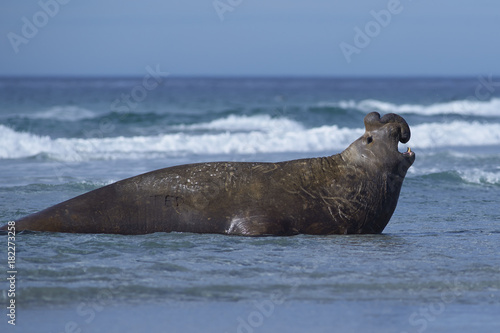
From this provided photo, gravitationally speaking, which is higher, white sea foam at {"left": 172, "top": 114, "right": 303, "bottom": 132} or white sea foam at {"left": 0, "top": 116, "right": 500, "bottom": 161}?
white sea foam at {"left": 172, "top": 114, "right": 303, "bottom": 132}

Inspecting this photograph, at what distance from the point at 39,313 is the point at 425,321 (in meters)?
2.60

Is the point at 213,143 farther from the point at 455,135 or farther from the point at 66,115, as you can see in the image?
the point at 66,115

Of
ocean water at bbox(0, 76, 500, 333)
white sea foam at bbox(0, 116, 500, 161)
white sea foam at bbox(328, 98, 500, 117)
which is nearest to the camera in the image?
ocean water at bbox(0, 76, 500, 333)

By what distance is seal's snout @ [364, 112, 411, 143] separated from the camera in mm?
7750

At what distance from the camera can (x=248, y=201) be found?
7.41m

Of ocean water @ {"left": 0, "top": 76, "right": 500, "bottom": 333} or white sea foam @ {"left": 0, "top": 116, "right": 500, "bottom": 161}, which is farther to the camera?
white sea foam @ {"left": 0, "top": 116, "right": 500, "bottom": 161}

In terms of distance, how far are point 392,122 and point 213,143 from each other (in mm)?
13795

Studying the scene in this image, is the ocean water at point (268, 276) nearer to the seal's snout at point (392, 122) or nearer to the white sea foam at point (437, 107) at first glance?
the seal's snout at point (392, 122)

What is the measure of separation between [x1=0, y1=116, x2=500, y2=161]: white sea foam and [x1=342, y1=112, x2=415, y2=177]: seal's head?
425 inches

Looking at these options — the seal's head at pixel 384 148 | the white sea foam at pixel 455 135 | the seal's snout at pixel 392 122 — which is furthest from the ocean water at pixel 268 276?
the white sea foam at pixel 455 135

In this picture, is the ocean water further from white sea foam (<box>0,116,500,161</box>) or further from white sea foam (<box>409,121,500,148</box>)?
white sea foam (<box>409,121,500,148</box>)

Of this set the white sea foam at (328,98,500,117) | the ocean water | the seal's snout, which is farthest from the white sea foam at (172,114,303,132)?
the seal's snout

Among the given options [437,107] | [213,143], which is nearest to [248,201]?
[213,143]

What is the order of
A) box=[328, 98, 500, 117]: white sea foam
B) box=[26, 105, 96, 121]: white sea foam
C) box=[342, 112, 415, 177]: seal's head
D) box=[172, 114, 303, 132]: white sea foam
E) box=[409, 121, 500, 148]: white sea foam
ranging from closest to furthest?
box=[342, 112, 415, 177]: seal's head < box=[409, 121, 500, 148]: white sea foam < box=[172, 114, 303, 132]: white sea foam < box=[26, 105, 96, 121]: white sea foam < box=[328, 98, 500, 117]: white sea foam
